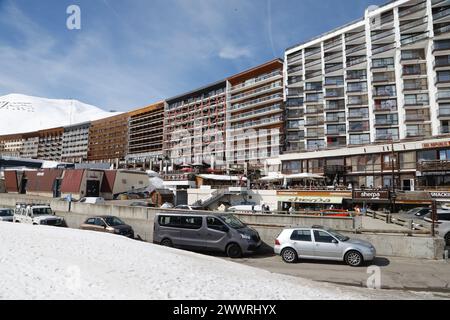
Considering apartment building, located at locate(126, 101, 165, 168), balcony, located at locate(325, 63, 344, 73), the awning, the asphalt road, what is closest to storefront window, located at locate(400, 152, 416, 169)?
the awning

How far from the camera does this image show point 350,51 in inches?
2344

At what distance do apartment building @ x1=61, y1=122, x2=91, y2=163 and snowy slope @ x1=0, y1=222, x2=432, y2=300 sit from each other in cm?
13196

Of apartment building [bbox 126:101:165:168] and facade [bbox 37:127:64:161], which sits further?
facade [bbox 37:127:64:161]

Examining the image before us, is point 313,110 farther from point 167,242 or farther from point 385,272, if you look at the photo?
point 385,272

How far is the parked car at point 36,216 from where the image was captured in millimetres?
20641

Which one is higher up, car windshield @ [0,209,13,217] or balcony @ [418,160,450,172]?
balcony @ [418,160,450,172]

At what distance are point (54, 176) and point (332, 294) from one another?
188ft

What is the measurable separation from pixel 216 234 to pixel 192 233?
130cm

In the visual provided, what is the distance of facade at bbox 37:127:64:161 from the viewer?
474 feet

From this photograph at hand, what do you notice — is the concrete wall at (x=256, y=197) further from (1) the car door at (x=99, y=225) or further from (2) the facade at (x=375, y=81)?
(1) the car door at (x=99, y=225)

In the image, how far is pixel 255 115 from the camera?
7056 cm

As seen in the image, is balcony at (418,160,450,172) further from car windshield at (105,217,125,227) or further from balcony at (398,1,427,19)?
car windshield at (105,217,125,227)
